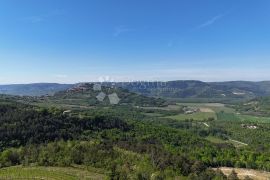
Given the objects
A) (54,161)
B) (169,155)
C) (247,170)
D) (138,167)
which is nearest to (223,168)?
(247,170)

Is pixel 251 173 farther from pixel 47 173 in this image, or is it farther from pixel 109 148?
pixel 47 173

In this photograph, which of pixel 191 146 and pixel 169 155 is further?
pixel 191 146

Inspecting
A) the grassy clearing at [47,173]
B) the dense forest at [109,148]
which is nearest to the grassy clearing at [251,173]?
the dense forest at [109,148]

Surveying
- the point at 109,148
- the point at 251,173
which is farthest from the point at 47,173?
the point at 251,173

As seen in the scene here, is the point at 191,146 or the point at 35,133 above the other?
the point at 35,133

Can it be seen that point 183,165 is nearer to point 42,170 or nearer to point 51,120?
point 42,170

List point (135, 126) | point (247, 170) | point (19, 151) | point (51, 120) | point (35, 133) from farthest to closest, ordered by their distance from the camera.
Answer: point (135, 126)
point (51, 120)
point (35, 133)
point (247, 170)
point (19, 151)

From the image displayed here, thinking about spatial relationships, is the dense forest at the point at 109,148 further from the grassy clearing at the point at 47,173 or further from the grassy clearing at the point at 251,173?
the grassy clearing at the point at 47,173

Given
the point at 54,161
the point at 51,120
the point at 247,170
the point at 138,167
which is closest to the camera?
the point at 138,167
